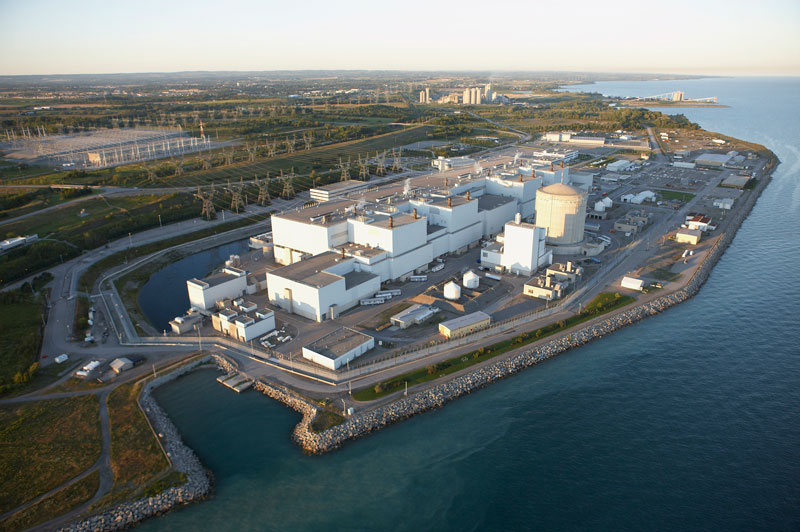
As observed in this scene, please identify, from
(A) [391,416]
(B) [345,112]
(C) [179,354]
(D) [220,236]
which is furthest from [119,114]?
(A) [391,416]

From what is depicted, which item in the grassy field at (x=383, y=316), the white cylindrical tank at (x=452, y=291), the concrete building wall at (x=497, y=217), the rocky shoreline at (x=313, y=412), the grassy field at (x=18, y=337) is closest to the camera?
the rocky shoreline at (x=313, y=412)

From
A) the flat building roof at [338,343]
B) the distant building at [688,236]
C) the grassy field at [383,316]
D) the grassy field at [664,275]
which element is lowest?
the grassy field at [383,316]

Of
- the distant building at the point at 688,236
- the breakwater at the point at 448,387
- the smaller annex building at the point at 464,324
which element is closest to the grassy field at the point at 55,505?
the breakwater at the point at 448,387

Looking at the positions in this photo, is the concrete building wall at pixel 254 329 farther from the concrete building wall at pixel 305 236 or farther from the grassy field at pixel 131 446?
the concrete building wall at pixel 305 236

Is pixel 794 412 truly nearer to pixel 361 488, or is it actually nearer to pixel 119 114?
pixel 361 488

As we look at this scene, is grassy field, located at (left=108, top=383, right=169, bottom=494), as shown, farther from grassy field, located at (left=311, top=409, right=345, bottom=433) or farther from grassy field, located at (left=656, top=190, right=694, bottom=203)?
grassy field, located at (left=656, top=190, right=694, bottom=203)

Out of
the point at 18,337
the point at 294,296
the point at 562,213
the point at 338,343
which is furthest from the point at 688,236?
the point at 18,337

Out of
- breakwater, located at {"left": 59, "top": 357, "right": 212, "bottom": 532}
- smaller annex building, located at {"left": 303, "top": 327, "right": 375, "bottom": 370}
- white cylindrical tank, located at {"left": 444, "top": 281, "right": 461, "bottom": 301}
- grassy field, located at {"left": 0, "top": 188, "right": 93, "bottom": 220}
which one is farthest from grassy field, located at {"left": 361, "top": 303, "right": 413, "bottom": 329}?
grassy field, located at {"left": 0, "top": 188, "right": 93, "bottom": 220}
